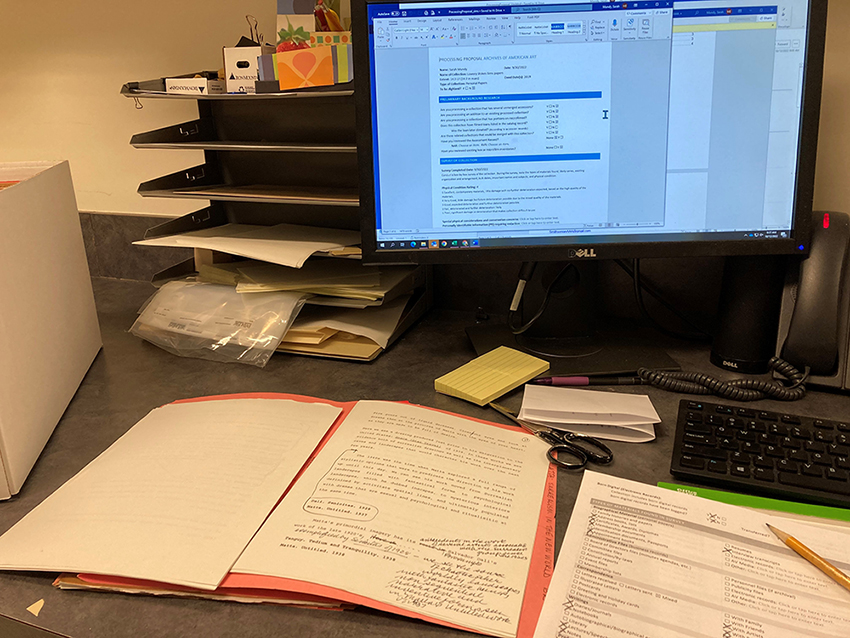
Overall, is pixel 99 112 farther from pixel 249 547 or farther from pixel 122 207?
pixel 249 547

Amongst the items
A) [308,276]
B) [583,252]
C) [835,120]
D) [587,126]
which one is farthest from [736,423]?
[308,276]

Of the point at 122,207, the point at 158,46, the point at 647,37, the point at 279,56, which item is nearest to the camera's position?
the point at 647,37

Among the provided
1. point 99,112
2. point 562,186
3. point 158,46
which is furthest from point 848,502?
point 99,112

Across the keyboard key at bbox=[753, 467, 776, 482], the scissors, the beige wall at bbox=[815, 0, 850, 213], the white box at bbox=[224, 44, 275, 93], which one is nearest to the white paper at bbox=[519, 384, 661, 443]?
A: the scissors

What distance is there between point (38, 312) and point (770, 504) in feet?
2.58

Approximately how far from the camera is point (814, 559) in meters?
0.49

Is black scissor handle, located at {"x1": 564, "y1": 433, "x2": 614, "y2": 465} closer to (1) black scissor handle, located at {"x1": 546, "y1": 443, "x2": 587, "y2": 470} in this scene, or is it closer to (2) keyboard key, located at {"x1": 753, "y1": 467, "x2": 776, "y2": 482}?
(1) black scissor handle, located at {"x1": 546, "y1": 443, "x2": 587, "y2": 470}

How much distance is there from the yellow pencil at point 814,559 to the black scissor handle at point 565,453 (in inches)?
6.9

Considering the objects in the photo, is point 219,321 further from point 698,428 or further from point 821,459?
point 821,459

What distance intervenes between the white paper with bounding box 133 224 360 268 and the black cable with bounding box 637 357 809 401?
47cm

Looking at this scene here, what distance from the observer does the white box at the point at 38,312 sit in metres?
0.65

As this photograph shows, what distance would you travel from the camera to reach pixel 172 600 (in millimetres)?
500

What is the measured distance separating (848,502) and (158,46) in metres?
1.23

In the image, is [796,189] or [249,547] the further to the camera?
[796,189]
